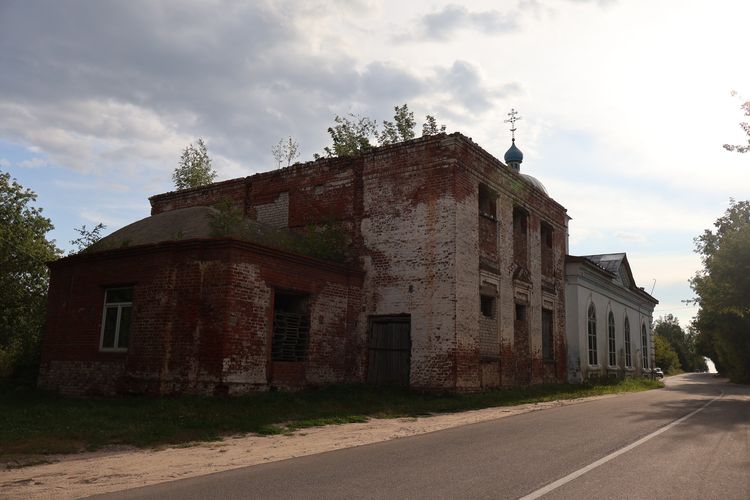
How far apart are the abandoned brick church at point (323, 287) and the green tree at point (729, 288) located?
933 centimetres

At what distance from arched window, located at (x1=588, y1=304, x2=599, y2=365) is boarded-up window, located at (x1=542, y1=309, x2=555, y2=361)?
446cm

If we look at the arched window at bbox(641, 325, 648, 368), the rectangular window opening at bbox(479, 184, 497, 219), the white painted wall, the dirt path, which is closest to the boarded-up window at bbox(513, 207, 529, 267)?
the rectangular window opening at bbox(479, 184, 497, 219)

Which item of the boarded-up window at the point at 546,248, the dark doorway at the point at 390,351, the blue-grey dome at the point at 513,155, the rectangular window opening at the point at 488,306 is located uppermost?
the blue-grey dome at the point at 513,155

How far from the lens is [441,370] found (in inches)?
632

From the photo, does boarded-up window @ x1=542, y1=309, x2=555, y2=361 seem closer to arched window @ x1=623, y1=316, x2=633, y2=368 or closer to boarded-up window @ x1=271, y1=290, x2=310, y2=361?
boarded-up window @ x1=271, y1=290, x2=310, y2=361

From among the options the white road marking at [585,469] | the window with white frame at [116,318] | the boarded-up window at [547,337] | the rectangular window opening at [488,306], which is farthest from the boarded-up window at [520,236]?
the window with white frame at [116,318]

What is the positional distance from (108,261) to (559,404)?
12541 millimetres

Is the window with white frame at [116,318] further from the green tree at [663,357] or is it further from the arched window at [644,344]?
the green tree at [663,357]

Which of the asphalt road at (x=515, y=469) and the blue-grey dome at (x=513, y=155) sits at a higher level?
the blue-grey dome at (x=513, y=155)

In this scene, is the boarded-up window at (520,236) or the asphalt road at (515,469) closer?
the asphalt road at (515,469)

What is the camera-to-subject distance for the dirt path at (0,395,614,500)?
5941 mm

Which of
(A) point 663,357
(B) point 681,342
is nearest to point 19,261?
(A) point 663,357

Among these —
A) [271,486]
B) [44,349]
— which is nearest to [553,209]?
[44,349]

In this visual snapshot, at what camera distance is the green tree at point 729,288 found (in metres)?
24.5
